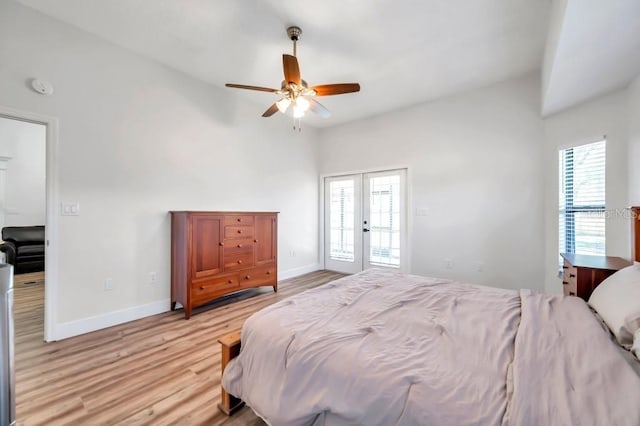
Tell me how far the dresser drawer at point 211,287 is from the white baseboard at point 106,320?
0.46 meters

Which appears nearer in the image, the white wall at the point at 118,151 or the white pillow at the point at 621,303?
the white pillow at the point at 621,303

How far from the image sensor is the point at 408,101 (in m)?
3.93

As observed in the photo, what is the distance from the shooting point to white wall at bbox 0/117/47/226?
5117mm

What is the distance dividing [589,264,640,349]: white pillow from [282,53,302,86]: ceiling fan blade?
2.44 meters

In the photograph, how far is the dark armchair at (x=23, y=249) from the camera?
4.39 m

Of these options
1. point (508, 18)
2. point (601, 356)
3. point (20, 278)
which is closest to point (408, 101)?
point (508, 18)

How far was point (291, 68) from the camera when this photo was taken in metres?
2.12

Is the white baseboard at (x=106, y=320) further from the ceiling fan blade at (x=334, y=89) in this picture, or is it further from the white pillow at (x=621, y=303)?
the white pillow at (x=621, y=303)

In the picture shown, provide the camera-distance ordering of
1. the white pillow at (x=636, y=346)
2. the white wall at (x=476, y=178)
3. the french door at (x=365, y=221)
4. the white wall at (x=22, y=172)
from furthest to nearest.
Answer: the white wall at (x=22, y=172)
the french door at (x=365, y=221)
the white wall at (x=476, y=178)
the white pillow at (x=636, y=346)

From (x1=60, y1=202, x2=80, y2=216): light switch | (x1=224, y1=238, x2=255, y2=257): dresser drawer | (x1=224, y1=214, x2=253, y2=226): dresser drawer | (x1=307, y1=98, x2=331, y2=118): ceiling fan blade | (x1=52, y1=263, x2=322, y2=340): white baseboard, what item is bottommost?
(x1=52, y1=263, x2=322, y2=340): white baseboard

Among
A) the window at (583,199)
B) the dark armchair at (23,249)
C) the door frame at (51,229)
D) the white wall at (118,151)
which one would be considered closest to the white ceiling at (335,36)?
the white wall at (118,151)

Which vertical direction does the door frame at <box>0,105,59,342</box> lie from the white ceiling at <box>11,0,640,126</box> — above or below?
below

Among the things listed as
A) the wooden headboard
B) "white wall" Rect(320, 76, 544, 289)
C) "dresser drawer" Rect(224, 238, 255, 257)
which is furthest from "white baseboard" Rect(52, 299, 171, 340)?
the wooden headboard

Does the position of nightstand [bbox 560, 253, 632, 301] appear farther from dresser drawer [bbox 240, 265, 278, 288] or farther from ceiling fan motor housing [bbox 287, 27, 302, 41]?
dresser drawer [bbox 240, 265, 278, 288]
